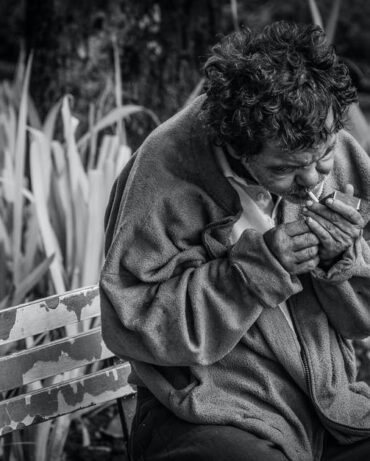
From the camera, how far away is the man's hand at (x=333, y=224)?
1698mm

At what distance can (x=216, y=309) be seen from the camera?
1.76 meters

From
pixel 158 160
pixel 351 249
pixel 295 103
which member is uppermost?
pixel 295 103

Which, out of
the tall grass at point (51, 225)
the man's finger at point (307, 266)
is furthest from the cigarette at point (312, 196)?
the tall grass at point (51, 225)

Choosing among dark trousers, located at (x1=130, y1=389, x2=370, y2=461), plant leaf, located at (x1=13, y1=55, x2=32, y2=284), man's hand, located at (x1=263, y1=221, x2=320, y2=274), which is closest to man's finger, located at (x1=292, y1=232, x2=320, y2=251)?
man's hand, located at (x1=263, y1=221, x2=320, y2=274)

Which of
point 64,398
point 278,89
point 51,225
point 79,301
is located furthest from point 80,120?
point 278,89

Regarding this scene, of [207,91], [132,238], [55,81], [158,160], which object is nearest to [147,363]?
[132,238]

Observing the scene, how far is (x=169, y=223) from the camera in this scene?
71.7 inches

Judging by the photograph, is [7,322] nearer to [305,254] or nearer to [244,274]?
[244,274]

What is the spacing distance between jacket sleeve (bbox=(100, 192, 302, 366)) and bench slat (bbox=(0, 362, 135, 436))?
0.43 metres

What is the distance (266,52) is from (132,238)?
0.49 m

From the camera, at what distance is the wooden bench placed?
7.00 ft

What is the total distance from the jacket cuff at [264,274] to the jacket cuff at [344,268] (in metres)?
0.06

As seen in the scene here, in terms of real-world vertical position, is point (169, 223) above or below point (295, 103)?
below

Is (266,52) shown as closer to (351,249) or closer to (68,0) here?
(351,249)
